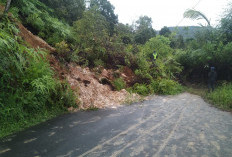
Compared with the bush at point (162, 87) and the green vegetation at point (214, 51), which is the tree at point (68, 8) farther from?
the green vegetation at point (214, 51)

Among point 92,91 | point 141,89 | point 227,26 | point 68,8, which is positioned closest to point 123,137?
Result: point 92,91

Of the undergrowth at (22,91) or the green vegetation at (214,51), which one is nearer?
the undergrowth at (22,91)

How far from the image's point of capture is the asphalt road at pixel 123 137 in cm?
311

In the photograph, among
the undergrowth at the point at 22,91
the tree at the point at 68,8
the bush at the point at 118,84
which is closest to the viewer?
the undergrowth at the point at 22,91

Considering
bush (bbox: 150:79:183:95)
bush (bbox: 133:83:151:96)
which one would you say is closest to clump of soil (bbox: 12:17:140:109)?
bush (bbox: 133:83:151:96)

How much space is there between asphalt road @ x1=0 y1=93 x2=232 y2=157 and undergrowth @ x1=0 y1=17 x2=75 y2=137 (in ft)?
1.53

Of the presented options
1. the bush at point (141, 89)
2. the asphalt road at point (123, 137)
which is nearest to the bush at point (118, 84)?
the bush at point (141, 89)

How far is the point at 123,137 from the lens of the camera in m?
3.83

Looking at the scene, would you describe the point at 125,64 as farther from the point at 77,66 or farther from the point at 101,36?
the point at 77,66

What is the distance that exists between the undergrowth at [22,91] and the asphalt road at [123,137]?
0.47 m

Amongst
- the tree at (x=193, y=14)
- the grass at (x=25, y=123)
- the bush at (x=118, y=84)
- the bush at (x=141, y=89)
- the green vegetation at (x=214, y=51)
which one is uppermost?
the tree at (x=193, y=14)

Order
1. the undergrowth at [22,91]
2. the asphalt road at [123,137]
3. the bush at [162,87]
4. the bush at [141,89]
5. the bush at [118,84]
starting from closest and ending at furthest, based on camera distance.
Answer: the asphalt road at [123,137]
the undergrowth at [22,91]
the bush at [118,84]
the bush at [141,89]
the bush at [162,87]

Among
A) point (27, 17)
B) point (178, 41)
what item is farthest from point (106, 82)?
point (178, 41)

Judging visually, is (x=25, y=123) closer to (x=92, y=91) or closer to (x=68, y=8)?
(x=92, y=91)
